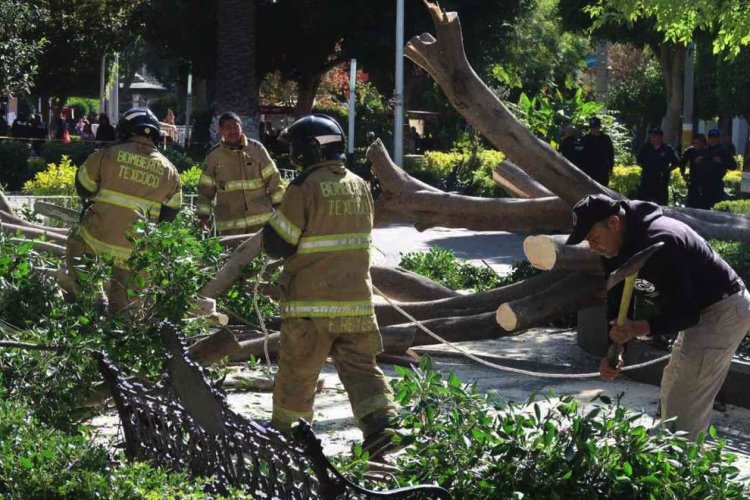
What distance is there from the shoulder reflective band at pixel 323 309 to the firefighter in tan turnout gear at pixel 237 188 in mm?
4179

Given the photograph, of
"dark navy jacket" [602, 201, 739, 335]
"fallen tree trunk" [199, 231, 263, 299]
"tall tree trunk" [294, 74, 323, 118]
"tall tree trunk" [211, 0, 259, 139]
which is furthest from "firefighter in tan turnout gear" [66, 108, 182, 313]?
"tall tree trunk" [294, 74, 323, 118]

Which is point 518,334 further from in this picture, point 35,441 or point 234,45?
point 234,45

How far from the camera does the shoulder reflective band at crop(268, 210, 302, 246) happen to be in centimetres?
630

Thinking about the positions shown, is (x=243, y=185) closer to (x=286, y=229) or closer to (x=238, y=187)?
(x=238, y=187)

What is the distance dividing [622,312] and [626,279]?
0.56 ft

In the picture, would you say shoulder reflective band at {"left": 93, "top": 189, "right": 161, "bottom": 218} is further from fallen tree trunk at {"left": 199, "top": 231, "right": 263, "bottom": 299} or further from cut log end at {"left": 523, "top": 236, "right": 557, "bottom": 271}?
cut log end at {"left": 523, "top": 236, "right": 557, "bottom": 271}

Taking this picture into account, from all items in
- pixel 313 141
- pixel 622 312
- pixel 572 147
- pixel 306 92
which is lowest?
pixel 622 312

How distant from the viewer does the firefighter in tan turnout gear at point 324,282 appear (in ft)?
20.8

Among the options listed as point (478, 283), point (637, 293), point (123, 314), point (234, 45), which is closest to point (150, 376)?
point (123, 314)

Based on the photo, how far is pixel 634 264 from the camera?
5.48m

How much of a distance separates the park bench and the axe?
1.81 meters

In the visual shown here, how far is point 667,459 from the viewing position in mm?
4367

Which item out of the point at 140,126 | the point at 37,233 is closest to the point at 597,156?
the point at 37,233

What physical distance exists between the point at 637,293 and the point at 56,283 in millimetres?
3864
